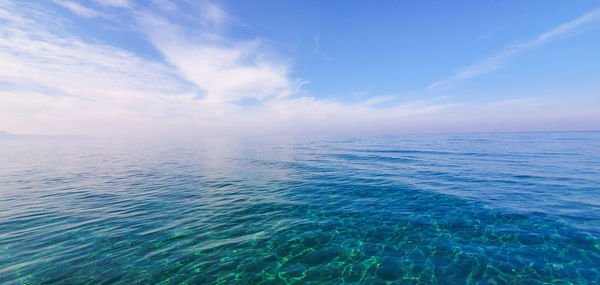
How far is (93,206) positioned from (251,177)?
49.9ft

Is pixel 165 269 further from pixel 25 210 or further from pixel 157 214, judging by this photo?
pixel 25 210

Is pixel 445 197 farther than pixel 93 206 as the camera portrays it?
Yes

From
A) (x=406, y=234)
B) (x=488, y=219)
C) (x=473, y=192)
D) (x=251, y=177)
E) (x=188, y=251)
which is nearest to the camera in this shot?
(x=188, y=251)

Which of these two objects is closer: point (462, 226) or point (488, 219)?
point (462, 226)

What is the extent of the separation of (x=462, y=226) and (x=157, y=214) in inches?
816

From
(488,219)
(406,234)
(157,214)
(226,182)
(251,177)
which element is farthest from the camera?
(251,177)

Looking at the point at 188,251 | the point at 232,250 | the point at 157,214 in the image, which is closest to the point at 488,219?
the point at 232,250

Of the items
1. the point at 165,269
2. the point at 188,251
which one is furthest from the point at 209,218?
the point at 165,269

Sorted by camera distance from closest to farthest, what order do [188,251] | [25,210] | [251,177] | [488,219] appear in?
[188,251] < [488,219] < [25,210] < [251,177]

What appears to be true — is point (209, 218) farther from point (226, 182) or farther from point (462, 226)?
point (462, 226)

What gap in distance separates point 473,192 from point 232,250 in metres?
21.6

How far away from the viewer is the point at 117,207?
54.4 feet

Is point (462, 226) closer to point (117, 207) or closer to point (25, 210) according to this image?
point (117, 207)

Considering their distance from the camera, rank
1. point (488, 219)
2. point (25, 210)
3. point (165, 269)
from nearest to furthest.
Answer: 1. point (165, 269)
2. point (488, 219)
3. point (25, 210)
